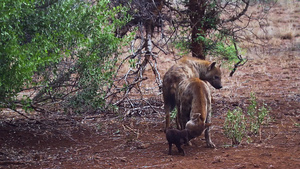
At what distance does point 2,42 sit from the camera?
5.85m

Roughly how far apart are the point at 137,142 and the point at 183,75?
1674mm

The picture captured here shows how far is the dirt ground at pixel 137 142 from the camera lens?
5.94 metres

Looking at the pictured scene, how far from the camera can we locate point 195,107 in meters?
6.52

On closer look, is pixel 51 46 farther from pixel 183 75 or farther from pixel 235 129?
pixel 235 129

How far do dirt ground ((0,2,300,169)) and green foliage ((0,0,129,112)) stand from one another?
85 cm

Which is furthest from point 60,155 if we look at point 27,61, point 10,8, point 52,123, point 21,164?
point 10,8

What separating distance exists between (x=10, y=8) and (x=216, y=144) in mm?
4062

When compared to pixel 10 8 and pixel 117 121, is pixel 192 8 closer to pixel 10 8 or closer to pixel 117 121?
pixel 117 121

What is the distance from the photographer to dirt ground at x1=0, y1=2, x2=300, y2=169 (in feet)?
19.5

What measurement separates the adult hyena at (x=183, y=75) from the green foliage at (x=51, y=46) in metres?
1.24

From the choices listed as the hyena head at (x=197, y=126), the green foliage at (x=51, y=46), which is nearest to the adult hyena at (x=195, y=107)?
the hyena head at (x=197, y=126)

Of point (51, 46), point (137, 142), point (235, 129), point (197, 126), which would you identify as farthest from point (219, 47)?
point (51, 46)

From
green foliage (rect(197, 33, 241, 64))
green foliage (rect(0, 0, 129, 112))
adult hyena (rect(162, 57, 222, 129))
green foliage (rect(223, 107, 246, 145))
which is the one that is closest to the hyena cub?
green foliage (rect(223, 107, 246, 145))

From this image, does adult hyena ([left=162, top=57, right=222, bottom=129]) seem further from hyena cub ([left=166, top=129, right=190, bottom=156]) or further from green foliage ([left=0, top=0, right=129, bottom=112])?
hyena cub ([left=166, top=129, right=190, bottom=156])
